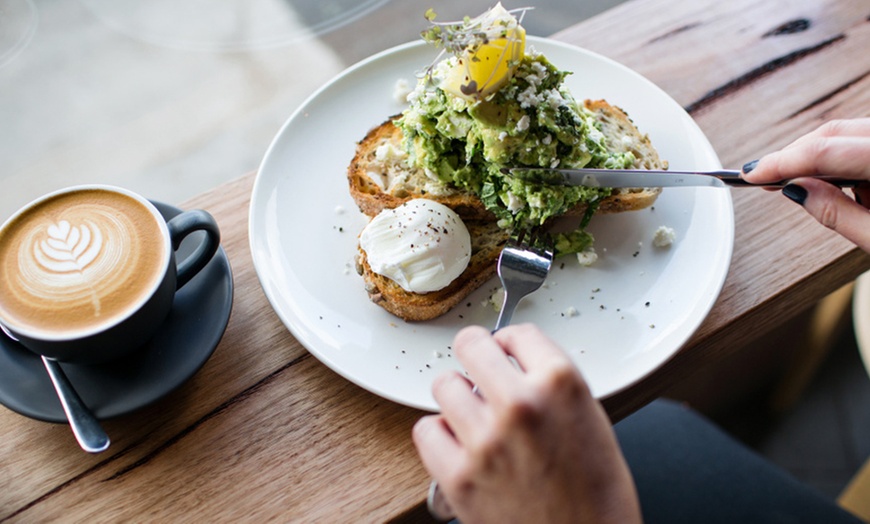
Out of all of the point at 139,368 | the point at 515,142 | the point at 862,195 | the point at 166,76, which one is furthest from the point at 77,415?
the point at 862,195

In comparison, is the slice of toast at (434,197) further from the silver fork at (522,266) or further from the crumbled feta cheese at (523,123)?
the crumbled feta cheese at (523,123)

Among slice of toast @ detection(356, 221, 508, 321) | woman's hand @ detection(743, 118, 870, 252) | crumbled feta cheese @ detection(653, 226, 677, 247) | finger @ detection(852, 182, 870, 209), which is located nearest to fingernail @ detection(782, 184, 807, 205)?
woman's hand @ detection(743, 118, 870, 252)

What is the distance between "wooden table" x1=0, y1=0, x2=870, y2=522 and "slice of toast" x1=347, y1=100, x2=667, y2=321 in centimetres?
21

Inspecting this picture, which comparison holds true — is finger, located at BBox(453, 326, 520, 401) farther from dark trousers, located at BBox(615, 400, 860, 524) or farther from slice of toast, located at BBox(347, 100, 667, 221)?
dark trousers, located at BBox(615, 400, 860, 524)

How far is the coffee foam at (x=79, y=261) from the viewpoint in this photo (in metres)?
1.21

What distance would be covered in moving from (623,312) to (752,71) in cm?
87

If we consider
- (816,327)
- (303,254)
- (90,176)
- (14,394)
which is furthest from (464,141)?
(816,327)

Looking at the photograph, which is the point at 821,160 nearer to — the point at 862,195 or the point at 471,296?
the point at 862,195

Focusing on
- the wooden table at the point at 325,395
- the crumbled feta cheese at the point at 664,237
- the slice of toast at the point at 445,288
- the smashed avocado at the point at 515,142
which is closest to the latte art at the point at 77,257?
the wooden table at the point at 325,395

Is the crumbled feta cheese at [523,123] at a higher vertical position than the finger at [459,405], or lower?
higher

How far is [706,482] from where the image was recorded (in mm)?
1629

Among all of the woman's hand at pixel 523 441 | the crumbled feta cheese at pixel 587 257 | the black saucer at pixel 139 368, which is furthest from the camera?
the crumbled feta cheese at pixel 587 257

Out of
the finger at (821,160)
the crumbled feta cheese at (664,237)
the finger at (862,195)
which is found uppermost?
the finger at (821,160)

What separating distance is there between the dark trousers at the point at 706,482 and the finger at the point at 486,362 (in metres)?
0.89
